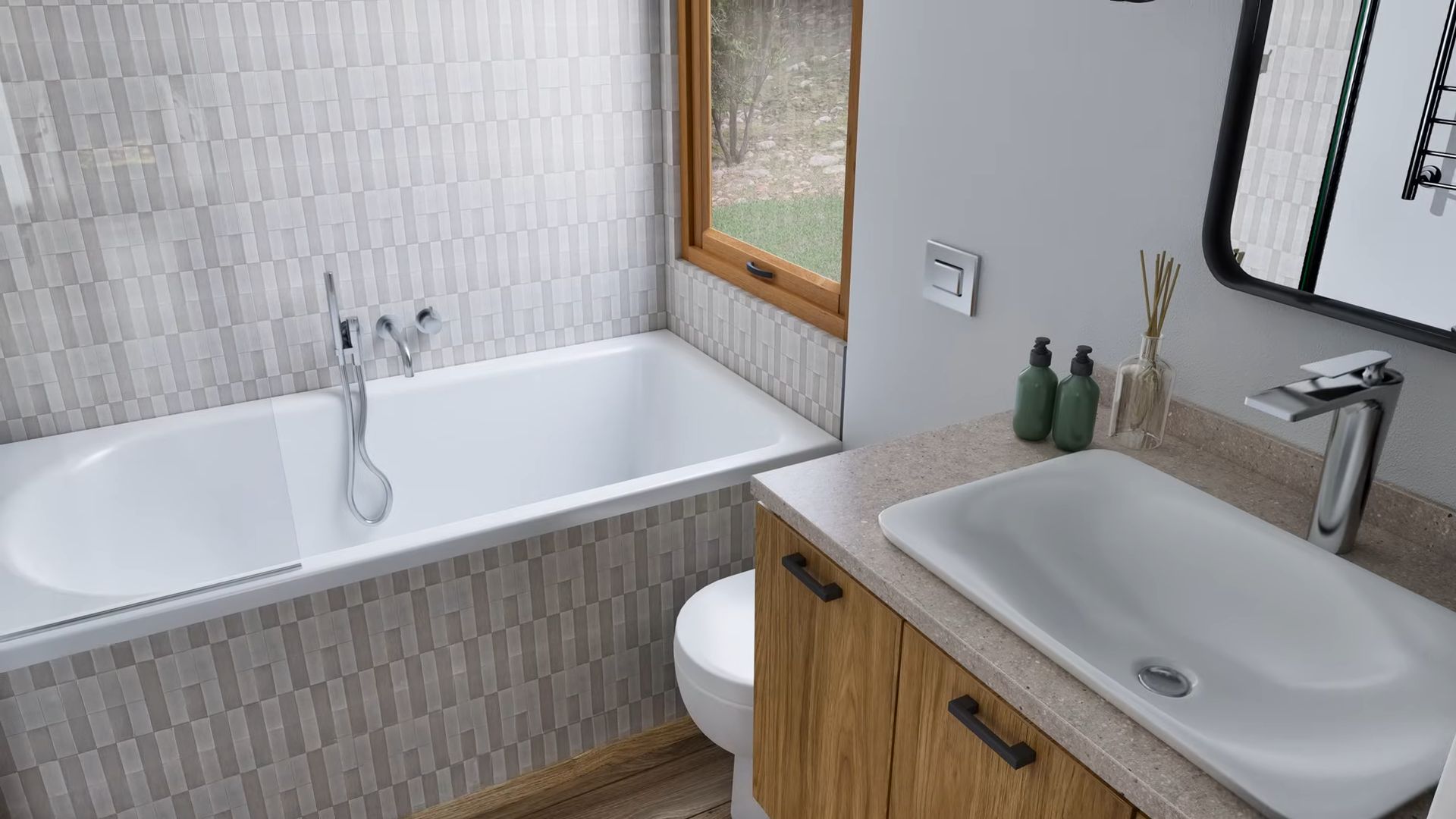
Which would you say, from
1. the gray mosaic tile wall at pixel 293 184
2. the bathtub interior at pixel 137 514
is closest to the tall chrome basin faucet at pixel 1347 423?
the bathtub interior at pixel 137 514

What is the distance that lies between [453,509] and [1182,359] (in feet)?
6.50

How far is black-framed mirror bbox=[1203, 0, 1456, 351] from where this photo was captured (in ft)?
4.03

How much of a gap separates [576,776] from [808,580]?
118cm

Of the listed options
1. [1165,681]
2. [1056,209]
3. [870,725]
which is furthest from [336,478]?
[1165,681]

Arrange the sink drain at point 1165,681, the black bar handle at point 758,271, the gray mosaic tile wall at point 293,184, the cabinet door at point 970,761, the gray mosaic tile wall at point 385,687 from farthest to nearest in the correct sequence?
the black bar handle at point 758,271 < the gray mosaic tile wall at point 293,184 < the gray mosaic tile wall at point 385,687 < the sink drain at point 1165,681 < the cabinet door at point 970,761

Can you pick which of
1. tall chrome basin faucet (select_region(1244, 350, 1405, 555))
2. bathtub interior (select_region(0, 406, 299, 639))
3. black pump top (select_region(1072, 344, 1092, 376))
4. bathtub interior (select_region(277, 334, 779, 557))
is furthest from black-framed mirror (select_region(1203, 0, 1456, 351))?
bathtub interior (select_region(0, 406, 299, 639))

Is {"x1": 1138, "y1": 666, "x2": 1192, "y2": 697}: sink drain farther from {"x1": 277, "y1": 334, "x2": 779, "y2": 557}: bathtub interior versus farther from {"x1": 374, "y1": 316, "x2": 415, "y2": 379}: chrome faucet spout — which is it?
{"x1": 374, "y1": 316, "x2": 415, "y2": 379}: chrome faucet spout

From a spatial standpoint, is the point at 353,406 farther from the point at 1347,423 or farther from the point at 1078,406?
the point at 1347,423

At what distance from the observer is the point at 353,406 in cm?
279

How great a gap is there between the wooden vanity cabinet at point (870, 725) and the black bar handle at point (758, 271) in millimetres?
1222

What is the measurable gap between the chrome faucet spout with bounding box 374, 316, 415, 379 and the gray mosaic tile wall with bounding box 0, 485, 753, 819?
0.86m

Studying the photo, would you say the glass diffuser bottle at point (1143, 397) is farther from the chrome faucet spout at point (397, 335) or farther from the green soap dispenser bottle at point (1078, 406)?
the chrome faucet spout at point (397, 335)

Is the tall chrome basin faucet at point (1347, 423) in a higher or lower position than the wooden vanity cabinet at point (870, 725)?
higher

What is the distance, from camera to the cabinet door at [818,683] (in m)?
1.39
